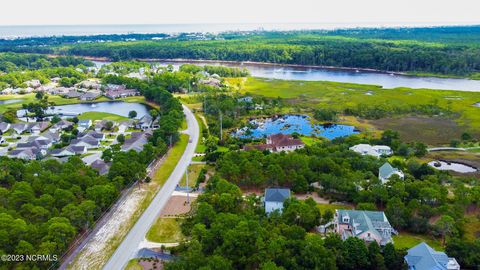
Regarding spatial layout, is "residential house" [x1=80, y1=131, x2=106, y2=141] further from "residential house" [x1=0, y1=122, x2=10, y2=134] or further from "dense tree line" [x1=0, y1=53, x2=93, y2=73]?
"dense tree line" [x1=0, y1=53, x2=93, y2=73]

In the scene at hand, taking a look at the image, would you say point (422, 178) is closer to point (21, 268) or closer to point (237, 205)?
point (237, 205)

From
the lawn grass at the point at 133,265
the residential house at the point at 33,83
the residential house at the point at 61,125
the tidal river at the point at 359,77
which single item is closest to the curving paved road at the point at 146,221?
the lawn grass at the point at 133,265

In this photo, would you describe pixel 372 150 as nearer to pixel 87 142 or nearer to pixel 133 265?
pixel 133 265

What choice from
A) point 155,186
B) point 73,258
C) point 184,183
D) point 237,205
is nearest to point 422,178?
point 237,205

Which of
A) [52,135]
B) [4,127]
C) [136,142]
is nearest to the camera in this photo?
[136,142]

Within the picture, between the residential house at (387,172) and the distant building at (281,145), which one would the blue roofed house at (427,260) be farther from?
the distant building at (281,145)

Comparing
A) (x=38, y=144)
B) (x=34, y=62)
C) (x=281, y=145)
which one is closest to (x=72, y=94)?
(x=38, y=144)
